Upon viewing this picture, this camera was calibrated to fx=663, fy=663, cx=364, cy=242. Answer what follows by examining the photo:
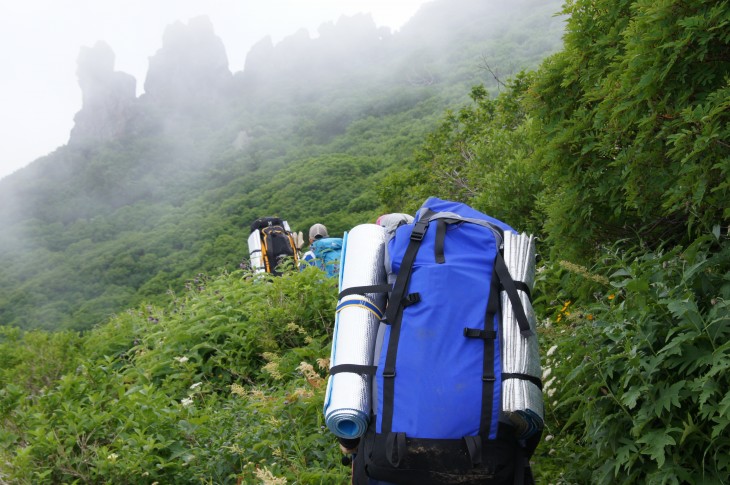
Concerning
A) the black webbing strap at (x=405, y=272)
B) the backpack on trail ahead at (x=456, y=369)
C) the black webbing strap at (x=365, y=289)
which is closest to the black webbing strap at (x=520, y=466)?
the backpack on trail ahead at (x=456, y=369)

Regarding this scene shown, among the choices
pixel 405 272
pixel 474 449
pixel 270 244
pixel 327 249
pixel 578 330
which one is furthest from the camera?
pixel 270 244

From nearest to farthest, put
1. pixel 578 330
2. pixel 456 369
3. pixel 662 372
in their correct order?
pixel 456 369 < pixel 662 372 < pixel 578 330

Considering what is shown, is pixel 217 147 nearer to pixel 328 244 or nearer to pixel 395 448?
pixel 328 244

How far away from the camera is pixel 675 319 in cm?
247

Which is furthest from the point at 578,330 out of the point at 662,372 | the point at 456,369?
the point at 456,369

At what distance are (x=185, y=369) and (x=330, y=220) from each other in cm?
2727

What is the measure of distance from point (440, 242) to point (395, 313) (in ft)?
1.11

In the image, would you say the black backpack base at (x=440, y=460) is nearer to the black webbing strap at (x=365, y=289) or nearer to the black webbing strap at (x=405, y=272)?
the black webbing strap at (x=405, y=272)

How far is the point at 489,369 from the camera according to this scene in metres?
2.33

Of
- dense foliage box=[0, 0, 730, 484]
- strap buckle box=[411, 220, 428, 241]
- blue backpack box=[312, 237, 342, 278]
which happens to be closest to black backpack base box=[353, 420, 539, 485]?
dense foliage box=[0, 0, 730, 484]

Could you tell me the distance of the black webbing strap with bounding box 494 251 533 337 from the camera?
2418 mm

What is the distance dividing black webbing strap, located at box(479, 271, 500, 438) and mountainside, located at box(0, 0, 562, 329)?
22.9ft

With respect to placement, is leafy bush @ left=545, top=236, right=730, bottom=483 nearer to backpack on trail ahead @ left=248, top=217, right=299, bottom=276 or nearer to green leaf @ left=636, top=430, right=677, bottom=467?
green leaf @ left=636, top=430, right=677, bottom=467

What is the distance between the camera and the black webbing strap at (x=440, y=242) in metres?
2.53
